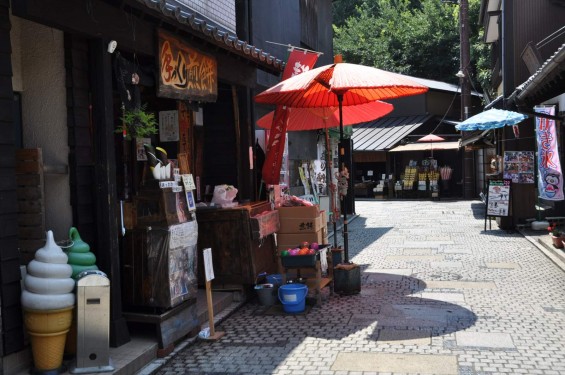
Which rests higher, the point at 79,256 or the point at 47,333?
the point at 79,256

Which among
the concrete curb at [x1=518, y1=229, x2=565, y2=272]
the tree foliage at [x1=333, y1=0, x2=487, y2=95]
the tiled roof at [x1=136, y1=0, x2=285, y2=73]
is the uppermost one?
the tree foliage at [x1=333, y1=0, x2=487, y2=95]

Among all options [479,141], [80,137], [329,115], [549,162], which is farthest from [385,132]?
[80,137]

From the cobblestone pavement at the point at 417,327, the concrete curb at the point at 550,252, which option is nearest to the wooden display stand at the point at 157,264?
the cobblestone pavement at the point at 417,327

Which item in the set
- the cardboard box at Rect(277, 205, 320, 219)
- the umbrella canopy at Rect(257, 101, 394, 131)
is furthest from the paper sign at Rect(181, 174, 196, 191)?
the umbrella canopy at Rect(257, 101, 394, 131)

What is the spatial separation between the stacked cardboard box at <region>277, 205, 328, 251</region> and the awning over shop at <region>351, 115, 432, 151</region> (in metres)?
20.1

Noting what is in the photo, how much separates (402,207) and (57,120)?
20595 mm

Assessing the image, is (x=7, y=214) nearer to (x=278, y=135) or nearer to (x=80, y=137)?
(x=80, y=137)

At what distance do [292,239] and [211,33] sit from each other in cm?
371

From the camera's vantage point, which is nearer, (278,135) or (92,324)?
(92,324)

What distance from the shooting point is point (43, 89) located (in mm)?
5629

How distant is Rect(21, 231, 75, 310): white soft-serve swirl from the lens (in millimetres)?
4805

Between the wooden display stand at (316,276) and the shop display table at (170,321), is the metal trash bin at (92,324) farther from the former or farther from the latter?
the wooden display stand at (316,276)

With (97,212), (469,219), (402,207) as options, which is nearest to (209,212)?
(97,212)

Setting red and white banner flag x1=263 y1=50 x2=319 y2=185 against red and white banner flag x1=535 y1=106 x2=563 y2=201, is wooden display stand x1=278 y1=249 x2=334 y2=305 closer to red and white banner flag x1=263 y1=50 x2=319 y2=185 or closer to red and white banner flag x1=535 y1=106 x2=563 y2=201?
red and white banner flag x1=263 y1=50 x2=319 y2=185
